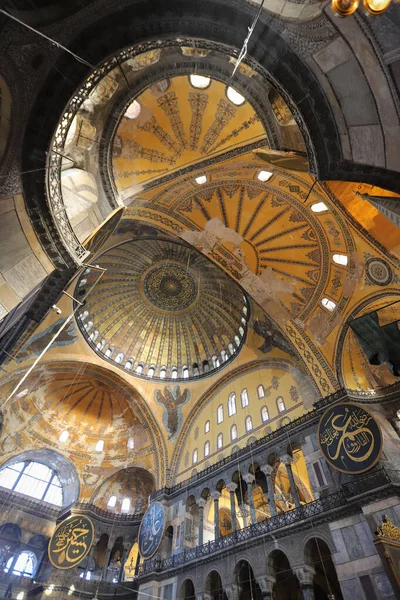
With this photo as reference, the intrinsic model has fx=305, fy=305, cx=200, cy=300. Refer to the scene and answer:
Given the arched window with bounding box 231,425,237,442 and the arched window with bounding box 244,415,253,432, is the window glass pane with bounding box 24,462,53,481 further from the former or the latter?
the arched window with bounding box 244,415,253,432

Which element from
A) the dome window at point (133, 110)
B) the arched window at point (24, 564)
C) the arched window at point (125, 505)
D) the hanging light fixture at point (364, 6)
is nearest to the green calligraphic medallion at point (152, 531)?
the arched window at point (125, 505)

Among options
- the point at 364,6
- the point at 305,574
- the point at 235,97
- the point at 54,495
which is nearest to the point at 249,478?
the point at 305,574

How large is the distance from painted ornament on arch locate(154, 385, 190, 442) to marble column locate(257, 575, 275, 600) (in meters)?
8.18

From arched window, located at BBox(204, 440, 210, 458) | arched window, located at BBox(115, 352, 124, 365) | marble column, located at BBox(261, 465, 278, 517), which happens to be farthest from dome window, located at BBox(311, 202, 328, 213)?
arched window, located at BBox(115, 352, 124, 365)

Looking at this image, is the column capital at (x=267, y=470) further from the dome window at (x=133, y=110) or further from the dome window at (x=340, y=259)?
the dome window at (x=133, y=110)

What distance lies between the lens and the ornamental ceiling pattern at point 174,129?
6.28 m

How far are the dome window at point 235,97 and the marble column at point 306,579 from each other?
11581 millimetres

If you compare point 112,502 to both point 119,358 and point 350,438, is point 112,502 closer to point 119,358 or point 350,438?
point 119,358

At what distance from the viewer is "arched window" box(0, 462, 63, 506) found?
15.2m

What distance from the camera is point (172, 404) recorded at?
54.7 ft

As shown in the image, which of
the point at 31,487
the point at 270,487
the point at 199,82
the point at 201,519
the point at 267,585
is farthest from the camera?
the point at 31,487

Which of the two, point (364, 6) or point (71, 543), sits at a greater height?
point (71, 543)

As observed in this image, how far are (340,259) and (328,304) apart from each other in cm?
172

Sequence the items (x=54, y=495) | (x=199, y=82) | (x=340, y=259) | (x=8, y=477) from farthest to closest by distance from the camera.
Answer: (x=54, y=495), (x=8, y=477), (x=340, y=259), (x=199, y=82)
